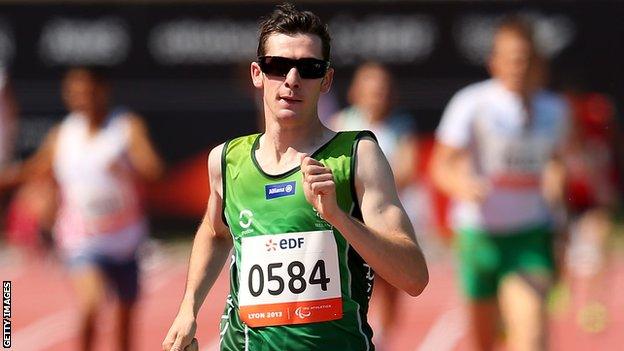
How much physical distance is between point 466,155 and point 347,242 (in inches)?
131

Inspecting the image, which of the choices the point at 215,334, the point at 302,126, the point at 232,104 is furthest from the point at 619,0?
the point at 302,126

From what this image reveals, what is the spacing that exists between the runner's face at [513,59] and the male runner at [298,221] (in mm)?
3127

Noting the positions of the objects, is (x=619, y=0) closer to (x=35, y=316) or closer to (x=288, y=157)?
(x=35, y=316)

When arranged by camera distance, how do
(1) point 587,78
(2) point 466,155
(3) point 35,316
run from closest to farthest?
(2) point 466,155, (3) point 35,316, (1) point 587,78

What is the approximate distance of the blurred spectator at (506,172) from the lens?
25.1 feet

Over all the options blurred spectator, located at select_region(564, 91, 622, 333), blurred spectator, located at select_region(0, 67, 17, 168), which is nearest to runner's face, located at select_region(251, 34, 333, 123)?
blurred spectator, located at select_region(564, 91, 622, 333)

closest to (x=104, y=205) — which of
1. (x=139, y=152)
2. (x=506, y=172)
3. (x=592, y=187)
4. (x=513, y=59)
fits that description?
(x=139, y=152)

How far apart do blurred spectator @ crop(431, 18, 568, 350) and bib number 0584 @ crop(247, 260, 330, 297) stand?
3029mm

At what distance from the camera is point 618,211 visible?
1853 cm

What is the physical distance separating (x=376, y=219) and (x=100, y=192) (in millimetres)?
5190

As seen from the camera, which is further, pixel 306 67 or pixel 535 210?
pixel 535 210

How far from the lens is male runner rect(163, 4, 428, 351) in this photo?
14.6 feet

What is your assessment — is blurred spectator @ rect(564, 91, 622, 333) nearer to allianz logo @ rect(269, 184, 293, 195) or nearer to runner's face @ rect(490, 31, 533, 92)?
runner's face @ rect(490, 31, 533, 92)

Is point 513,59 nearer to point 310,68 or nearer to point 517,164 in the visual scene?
point 517,164
